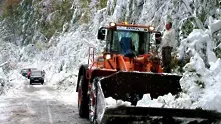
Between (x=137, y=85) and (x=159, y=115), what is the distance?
216cm

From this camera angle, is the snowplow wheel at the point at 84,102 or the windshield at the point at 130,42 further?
the snowplow wheel at the point at 84,102

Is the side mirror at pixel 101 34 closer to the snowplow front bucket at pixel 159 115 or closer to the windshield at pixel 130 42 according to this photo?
the windshield at pixel 130 42

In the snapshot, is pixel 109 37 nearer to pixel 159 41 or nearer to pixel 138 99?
pixel 159 41

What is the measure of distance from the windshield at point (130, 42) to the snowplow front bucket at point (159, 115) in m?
3.85

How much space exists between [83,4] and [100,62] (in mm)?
21220

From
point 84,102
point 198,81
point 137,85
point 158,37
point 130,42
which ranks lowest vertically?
point 84,102

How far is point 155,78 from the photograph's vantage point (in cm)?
909

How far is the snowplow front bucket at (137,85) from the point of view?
29.6 ft

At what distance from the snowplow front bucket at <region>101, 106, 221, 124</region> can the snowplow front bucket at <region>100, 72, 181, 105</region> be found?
6.24 ft

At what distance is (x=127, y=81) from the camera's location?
909 centimetres

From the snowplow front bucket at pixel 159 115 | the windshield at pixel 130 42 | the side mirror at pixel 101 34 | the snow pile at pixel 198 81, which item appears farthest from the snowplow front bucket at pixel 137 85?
the side mirror at pixel 101 34

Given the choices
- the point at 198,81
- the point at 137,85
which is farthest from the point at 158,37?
the point at 198,81

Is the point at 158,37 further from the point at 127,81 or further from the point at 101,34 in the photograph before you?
the point at 127,81

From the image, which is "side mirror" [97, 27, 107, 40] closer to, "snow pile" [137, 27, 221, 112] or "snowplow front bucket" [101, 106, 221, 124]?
"snow pile" [137, 27, 221, 112]
